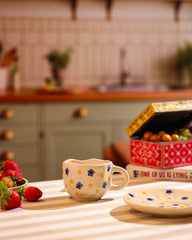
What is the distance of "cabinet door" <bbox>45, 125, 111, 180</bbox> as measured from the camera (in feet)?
9.18

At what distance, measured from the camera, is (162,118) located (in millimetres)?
1176

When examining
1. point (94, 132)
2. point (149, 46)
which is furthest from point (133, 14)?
point (94, 132)

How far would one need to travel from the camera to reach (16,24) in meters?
3.38

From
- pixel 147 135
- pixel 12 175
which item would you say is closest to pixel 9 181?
pixel 12 175

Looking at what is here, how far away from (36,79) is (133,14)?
1047 millimetres

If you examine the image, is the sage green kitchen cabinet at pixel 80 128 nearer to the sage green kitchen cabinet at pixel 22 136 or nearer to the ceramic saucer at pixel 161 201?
the sage green kitchen cabinet at pixel 22 136

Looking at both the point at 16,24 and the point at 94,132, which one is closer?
the point at 94,132

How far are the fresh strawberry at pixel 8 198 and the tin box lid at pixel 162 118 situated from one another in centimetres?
45

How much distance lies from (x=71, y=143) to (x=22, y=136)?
13.8 inches

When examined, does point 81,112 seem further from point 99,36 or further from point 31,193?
point 31,193

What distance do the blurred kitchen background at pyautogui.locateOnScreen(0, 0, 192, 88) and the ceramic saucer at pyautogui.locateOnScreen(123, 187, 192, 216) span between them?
259 cm

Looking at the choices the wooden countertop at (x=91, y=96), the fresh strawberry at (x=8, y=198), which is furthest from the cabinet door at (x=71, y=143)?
the fresh strawberry at (x=8, y=198)

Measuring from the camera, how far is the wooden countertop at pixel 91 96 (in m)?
2.70

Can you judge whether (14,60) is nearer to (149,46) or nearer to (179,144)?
(149,46)
